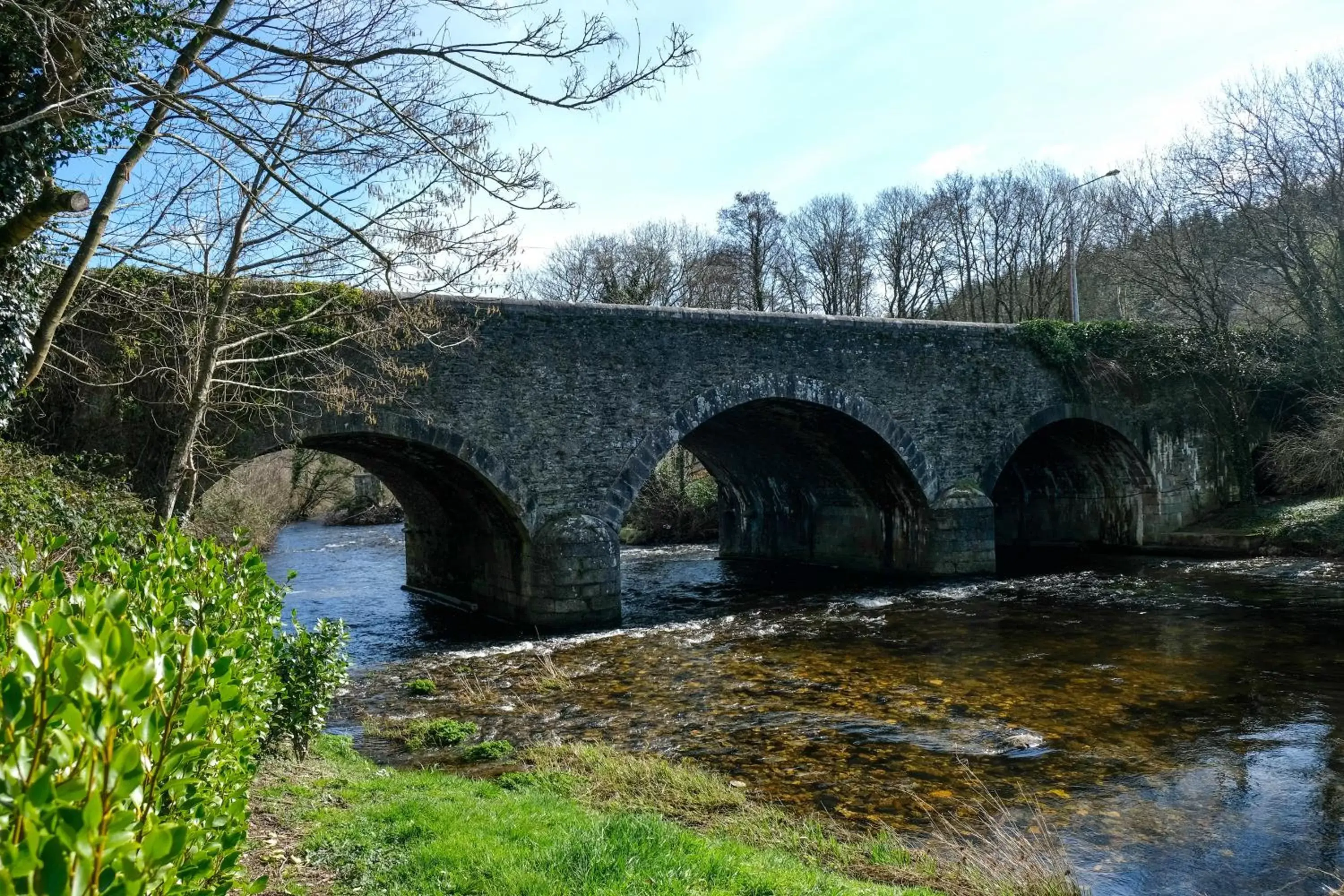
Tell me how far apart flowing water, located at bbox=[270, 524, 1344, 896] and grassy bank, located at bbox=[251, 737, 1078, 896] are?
75 cm

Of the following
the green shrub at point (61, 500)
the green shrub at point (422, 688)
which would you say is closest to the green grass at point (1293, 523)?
the green shrub at point (422, 688)

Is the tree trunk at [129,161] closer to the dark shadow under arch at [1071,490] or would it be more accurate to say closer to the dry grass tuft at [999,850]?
the dry grass tuft at [999,850]

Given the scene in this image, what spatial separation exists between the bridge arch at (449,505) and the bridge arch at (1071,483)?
9633 mm

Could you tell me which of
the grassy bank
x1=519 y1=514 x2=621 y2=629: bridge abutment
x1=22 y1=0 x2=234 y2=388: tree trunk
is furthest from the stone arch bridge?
the grassy bank

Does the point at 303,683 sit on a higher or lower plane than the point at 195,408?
lower

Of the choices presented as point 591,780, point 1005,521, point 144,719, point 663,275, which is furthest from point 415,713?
point 663,275

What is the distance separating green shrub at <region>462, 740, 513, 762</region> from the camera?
768 centimetres

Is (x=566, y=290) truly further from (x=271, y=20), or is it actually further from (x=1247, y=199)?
(x=271, y=20)

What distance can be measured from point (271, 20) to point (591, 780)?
19.2ft

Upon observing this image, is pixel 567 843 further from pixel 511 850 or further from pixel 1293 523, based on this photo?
pixel 1293 523

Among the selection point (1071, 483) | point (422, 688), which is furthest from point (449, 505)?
point (1071, 483)

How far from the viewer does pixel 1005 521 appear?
2383 centimetres

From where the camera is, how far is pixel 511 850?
467 centimetres

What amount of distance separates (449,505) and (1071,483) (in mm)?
14820
